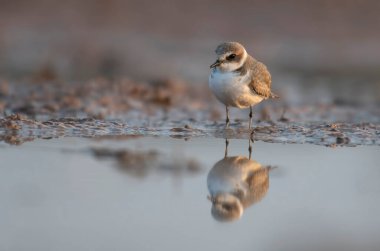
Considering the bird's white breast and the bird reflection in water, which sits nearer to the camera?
the bird reflection in water

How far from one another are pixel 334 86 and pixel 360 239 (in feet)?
37.7

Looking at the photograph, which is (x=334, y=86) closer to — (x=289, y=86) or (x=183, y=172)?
(x=289, y=86)

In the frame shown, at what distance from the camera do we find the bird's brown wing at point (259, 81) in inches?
399

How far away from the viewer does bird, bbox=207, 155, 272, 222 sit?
686 cm

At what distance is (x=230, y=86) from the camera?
976 centimetres

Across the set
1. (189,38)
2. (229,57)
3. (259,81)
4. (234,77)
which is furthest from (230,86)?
(189,38)

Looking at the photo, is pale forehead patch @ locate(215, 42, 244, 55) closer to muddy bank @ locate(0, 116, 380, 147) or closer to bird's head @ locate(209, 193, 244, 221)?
muddy bank @ locate(0, 116, 380, 147)

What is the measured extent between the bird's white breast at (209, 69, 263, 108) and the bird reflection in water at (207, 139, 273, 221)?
4.40 feet

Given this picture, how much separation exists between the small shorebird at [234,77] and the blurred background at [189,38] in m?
6.97

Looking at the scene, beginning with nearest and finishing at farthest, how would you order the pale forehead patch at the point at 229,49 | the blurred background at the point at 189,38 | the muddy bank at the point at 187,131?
the muddy bank at the point at 187,131
the pale forehead patch at the point at 229,49
the blurred background at the point at 189,38

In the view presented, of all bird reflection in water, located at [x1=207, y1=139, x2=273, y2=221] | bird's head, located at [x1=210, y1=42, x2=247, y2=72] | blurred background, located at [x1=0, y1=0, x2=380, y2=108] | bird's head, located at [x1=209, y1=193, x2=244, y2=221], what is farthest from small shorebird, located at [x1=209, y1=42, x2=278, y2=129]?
blurred background, located at [x1=0, y1=0, x2=380, y2=108]

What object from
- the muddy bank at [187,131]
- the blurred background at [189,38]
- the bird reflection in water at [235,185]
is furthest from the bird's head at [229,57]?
the blurred background at [189,38]

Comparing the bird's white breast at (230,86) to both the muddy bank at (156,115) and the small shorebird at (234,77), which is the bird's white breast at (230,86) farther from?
the muddy bank at (156,115)

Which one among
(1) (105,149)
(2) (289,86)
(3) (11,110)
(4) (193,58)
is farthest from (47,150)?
(4) (193,58)
